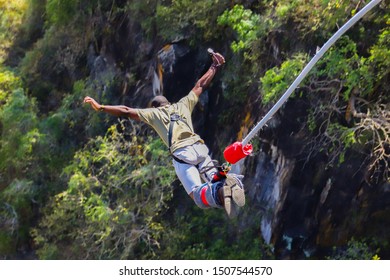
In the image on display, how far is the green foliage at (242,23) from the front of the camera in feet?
42.7

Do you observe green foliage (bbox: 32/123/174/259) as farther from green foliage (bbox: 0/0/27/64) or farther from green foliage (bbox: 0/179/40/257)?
green foliage (bbox: 0/0/27/64)

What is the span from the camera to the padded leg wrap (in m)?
8.32

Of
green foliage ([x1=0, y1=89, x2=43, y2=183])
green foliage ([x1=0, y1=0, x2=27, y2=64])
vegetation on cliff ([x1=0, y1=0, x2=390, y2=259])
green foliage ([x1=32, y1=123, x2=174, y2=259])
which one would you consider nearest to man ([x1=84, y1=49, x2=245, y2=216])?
vegetation on cliff ([x1=0, y1=0, x2=390, y2=259])

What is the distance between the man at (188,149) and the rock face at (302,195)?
3.80 metres

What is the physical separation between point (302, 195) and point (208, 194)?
4983 millimetres

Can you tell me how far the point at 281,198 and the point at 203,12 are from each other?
11.8 ft

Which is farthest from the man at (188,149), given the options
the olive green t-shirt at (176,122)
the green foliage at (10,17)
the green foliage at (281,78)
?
the green foliage at (10,17)

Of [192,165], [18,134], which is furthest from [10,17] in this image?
[192,165]

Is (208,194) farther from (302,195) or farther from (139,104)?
(139,104)

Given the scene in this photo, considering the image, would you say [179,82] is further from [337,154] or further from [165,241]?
[337,154]

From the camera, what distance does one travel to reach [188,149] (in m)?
9.05

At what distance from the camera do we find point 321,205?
42.3 feet

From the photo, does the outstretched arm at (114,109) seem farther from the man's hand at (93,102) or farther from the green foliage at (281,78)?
the green foliage at (281,78)
